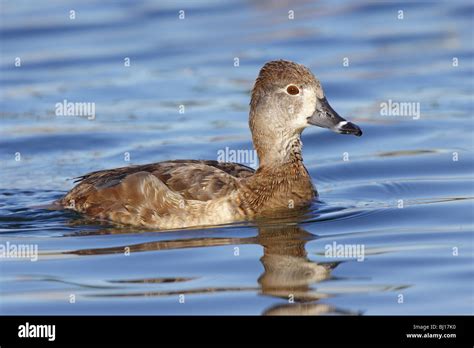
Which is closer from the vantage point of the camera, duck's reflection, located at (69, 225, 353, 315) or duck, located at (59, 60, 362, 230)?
→ duck's reflection, located at (69, 225, 353, 315)

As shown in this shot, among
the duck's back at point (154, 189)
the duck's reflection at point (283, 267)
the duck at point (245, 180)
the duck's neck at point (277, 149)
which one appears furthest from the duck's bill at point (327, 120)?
the duck's reflection at point (283, 267)

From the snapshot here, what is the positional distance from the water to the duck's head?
0.94 m

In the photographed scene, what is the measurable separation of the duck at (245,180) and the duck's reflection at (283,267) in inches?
19.1

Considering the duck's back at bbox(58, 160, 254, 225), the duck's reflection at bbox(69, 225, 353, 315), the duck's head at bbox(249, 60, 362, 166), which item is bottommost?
the duck's reflection at bbox(69, 225, 353, 315)

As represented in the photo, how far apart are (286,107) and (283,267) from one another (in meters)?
2.41

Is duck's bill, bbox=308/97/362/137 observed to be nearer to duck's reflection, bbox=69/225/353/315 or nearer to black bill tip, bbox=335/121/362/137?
black bill tip, bbox=335/121/362/137

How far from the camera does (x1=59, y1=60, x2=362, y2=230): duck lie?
12.7 metres

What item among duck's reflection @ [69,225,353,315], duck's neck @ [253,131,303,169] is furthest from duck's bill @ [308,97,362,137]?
duck's reflection @ [69,225,353,315]

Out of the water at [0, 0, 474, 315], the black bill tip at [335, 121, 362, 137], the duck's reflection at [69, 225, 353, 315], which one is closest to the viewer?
the duck's reflection at [69, 225, 353, 315]

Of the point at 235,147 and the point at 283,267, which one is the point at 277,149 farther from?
the point at 235,147

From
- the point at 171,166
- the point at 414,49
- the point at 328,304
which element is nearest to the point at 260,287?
the point at 328,304

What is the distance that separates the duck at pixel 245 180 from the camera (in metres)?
12.7

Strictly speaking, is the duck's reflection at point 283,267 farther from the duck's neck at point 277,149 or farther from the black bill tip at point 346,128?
the black bill tip at point 346,128

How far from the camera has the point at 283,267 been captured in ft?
37.0
